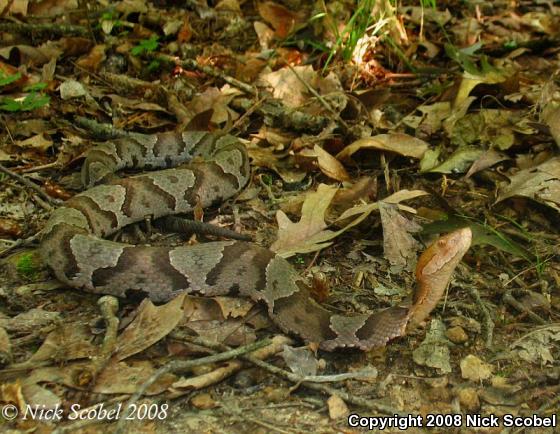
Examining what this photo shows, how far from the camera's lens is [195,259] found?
3248 millimetres

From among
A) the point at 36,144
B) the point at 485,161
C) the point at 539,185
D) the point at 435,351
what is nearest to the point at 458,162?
the point at 485,161

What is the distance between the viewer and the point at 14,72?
4586 mm

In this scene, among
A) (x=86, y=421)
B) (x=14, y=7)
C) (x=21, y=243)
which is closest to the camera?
(x=86, y=421)

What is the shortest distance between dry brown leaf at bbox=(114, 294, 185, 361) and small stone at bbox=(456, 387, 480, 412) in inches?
52.2

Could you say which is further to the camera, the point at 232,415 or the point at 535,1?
the point at 535,1

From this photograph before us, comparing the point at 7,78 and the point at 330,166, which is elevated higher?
the point at 7,78

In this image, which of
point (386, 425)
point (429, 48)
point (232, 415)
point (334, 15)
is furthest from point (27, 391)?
point (429, 48)

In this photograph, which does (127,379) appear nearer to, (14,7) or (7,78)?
(7,78)

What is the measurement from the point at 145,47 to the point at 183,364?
3275 millimetres

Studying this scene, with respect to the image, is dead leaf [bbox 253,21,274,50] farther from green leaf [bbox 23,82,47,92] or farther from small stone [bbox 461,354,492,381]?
small stone [bbox 461,354,492,381]

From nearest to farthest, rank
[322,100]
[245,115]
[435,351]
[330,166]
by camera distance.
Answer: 1. [435,351]
2. [330,166]
3. [322,100]
4. [245,115]

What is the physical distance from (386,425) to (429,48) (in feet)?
12.2

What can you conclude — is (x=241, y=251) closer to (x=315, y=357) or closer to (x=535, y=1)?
(x=315, y=357)

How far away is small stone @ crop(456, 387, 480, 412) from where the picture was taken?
2547 millimetres
